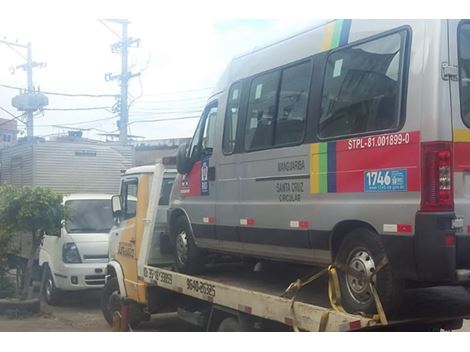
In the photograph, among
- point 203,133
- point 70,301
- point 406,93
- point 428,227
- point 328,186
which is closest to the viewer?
point 428,227

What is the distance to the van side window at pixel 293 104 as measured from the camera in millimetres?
5082

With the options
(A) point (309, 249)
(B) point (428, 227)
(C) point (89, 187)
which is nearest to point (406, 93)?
(B) point (428, 227)

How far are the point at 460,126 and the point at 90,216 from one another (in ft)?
25.0

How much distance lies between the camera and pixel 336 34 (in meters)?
4.82

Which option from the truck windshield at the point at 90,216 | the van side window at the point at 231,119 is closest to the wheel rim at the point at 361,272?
the van side window at the point at 231,119

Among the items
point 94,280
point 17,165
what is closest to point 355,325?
point 94,280

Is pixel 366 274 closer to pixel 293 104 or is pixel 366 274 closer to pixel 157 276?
pixel 293 104

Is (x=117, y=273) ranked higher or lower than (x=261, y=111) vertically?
lower

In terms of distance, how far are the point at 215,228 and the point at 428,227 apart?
9.33ft

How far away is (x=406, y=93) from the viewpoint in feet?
13.5

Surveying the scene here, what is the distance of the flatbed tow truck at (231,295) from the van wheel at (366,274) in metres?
0.08

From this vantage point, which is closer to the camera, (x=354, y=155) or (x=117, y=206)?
(x=354, y=155)

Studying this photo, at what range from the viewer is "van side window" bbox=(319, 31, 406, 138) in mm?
4254

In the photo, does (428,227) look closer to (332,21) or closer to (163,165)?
(332,21)
